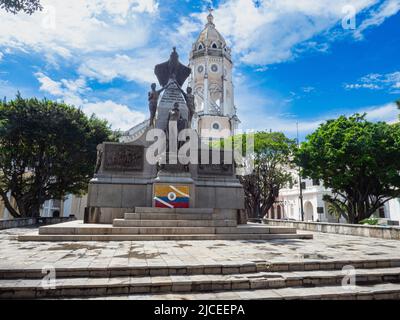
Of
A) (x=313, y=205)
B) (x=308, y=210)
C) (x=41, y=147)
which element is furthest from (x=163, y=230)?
(x=308, y=210)

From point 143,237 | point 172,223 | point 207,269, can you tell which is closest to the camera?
point 207,269

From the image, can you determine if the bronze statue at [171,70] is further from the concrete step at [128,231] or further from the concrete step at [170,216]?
the concrete step at [128,231]

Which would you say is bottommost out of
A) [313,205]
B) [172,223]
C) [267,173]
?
[172,223]

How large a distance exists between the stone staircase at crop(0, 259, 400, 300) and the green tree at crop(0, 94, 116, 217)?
68.6 feet

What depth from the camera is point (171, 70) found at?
17094 millimetres

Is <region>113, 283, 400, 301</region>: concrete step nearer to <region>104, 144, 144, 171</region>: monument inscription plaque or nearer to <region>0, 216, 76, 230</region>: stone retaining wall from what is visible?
<region>104, 144, 144, 171</region>: monument inscription plaque

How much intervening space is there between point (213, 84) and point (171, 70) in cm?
5873

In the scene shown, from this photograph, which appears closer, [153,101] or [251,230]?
[251,230]

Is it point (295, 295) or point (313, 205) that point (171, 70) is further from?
point (313, 205)

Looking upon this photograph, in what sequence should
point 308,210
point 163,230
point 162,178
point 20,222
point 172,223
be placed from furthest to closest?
point 308,210 < point 20,222 < point 162,178 < point 172,223 < point 163,230

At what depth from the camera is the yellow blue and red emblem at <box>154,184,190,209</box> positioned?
12.6 m
